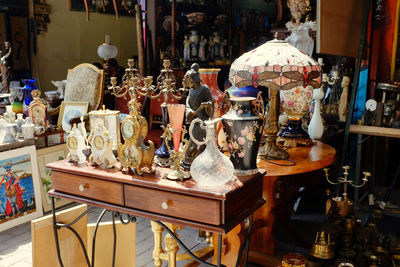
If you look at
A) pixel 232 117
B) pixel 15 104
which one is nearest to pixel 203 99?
pixel 232 117

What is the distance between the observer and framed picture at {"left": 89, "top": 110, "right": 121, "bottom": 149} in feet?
6.10

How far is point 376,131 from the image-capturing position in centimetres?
354

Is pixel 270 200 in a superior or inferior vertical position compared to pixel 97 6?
inferior

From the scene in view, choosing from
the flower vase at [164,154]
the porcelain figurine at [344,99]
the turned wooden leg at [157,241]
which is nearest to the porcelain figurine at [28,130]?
the turned wooden leg at [157,241]

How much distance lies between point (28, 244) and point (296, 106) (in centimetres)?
241

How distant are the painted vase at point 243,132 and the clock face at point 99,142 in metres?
0.58

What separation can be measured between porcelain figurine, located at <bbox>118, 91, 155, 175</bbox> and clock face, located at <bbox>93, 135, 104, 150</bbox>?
14 centimetres

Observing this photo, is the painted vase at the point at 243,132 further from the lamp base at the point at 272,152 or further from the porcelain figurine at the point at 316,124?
the porcelain figurine at the point at 316,124

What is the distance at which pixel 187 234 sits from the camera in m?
3.39

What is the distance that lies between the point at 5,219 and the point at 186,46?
3601 mm

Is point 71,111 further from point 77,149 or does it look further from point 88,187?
point 88,187

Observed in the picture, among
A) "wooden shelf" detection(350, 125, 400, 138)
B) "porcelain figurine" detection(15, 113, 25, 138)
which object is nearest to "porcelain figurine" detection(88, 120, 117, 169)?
"porcelain figurine" detection(15, 113, 25, 138)

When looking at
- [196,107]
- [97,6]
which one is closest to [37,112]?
[196,107]

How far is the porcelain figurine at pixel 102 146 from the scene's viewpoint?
1.85m
